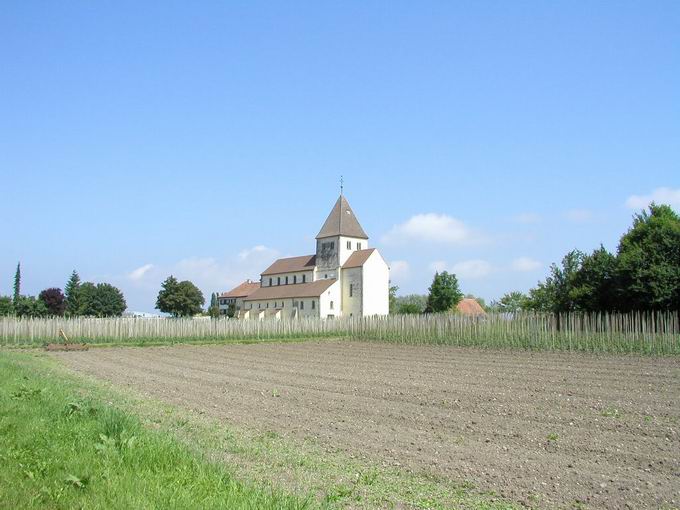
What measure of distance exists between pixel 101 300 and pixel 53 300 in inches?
531

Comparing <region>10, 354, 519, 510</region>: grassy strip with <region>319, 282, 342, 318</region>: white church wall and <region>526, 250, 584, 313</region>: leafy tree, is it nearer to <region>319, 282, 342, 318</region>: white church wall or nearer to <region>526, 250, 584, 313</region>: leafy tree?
<region>526, 250, 584, 313</region>: leafy tree

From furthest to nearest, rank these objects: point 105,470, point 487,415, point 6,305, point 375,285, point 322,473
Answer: point 6,305 < point 375,285 < point 487,415 < point 322,473 < point 105,470

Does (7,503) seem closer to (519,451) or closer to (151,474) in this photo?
(151,474)

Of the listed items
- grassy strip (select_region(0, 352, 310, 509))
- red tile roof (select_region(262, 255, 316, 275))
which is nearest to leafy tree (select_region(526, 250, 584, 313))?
red tile roof (select_region(262, 255, 316, 275))

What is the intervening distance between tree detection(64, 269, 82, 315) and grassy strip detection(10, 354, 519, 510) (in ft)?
291

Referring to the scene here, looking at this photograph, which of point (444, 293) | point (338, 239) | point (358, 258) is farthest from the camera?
point (444, 293)

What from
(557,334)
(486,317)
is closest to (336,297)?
(486,317)

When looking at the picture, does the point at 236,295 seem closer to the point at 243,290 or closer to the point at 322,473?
the point at 243,290

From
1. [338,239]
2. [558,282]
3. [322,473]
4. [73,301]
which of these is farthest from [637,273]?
[73,301]

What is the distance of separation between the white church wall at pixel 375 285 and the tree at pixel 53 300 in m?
41.5

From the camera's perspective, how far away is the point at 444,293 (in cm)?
8450

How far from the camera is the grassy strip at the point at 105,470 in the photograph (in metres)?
5.59

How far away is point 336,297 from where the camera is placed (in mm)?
75812

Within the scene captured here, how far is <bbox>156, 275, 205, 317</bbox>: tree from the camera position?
90.9 meters
